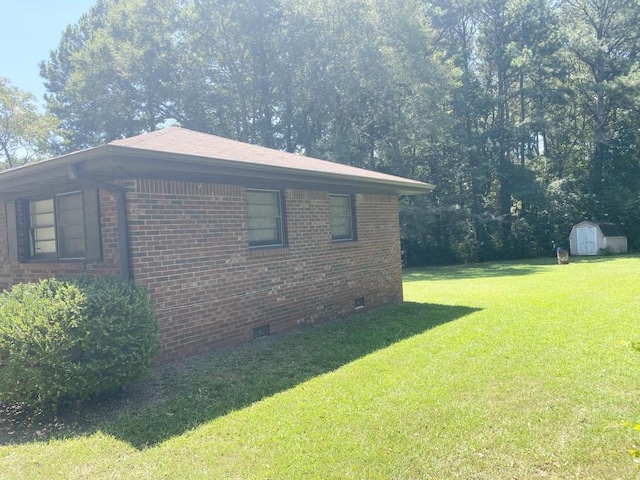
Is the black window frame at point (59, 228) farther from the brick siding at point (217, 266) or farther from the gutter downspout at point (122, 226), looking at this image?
the gutter downspout at point (122, 226)

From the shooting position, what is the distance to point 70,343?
4367 mm

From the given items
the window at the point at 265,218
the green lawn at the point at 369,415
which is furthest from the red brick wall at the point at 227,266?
the green lawn at the point at 369,415

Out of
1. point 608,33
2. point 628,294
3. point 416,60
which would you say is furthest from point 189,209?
point 608,33

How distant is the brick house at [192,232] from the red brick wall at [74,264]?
0.06 feet

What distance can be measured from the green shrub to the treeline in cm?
1991

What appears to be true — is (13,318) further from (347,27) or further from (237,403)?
(347,27)

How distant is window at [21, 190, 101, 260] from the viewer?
6.06m

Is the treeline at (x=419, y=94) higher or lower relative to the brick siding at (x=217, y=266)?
higher

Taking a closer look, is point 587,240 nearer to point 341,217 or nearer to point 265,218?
point 341,217

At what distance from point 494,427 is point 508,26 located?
105 ft

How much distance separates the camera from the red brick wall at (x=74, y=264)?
5914 mm

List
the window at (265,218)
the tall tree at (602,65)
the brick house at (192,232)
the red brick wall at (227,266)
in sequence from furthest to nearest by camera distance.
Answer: the tall tree at (602,65)
the window at (265,218)
the red brick wall at (227,266)
the brick house at (192,232)

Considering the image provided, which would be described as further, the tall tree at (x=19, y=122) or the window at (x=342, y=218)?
the tall tree at (x=19, y=122)

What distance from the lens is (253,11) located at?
2511 centimetres
